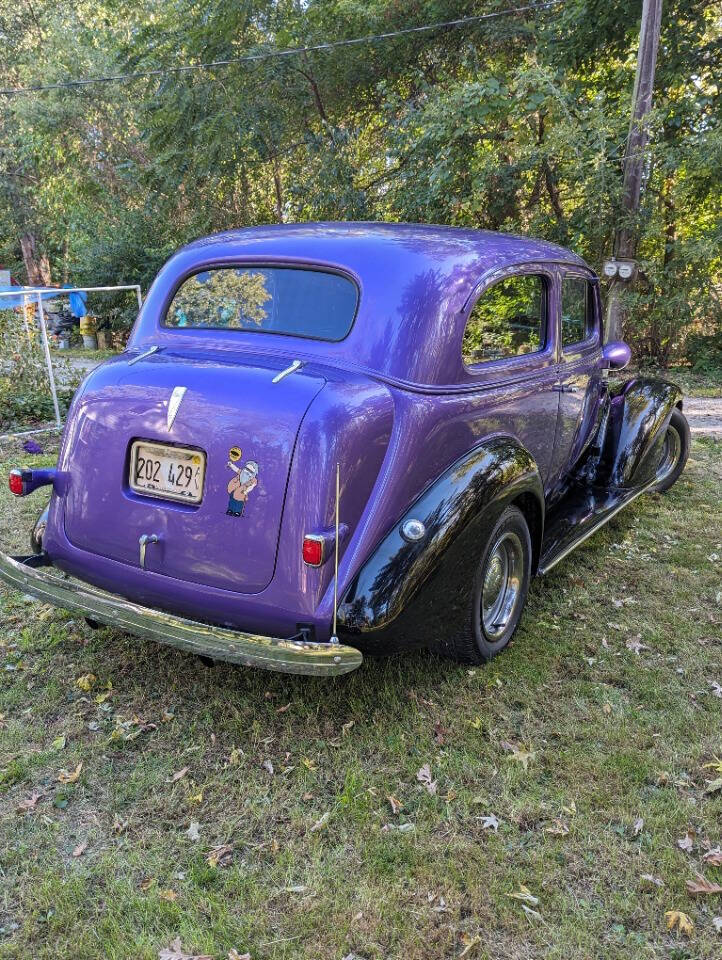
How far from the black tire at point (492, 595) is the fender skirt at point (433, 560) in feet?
0.34

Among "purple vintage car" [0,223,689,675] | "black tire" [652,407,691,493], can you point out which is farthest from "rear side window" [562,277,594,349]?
"black tire" [652,407,691,493]

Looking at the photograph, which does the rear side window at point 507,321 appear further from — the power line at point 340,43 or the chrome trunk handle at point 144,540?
the power line at point 340,43

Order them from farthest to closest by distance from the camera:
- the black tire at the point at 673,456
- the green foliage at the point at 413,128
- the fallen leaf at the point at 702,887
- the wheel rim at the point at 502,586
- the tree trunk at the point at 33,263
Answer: the tree trunk at the point at 33,263 < the green foliage at the point at 413,128 < the black tire at the point at 673,456 < the wheel rim at the point at 502,586 < the fallen leaf at the point at 702,887

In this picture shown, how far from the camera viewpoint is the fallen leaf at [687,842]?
2.46m

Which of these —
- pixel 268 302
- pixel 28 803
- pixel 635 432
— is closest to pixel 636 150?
pixel 635 432

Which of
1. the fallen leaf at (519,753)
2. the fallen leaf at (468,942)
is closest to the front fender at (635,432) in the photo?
the fallen leaf at (519,753)

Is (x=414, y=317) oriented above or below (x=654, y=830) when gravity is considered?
above

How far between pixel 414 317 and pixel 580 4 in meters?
9.96

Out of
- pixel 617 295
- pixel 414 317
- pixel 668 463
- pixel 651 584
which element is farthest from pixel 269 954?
pixel 617 295

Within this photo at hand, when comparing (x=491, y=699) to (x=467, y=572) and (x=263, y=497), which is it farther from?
(x=263, y=497)

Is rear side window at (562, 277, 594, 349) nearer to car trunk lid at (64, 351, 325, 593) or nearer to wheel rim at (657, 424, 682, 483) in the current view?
wheel rim at (657, 424, 682, 483)

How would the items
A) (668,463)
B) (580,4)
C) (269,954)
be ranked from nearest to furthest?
(269,954) → (668,463) → (580,4)

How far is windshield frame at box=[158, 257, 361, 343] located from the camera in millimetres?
3202

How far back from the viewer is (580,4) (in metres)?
10.4
